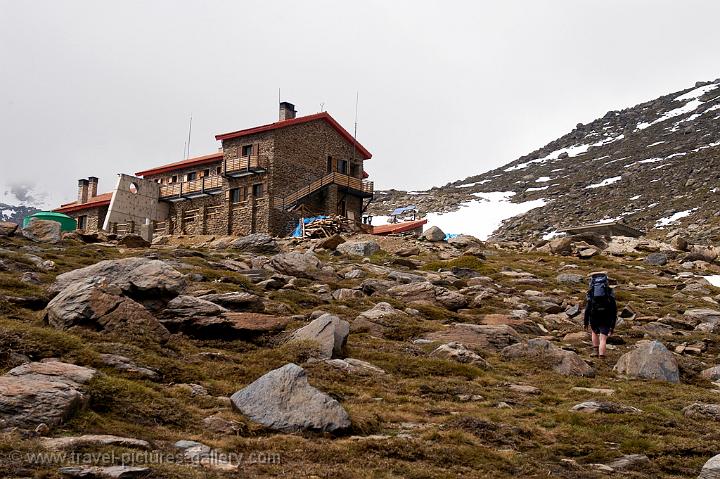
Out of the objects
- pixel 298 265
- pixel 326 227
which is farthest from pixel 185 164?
pixel 298 265

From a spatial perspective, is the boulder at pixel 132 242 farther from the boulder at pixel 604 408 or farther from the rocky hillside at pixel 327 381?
the boulder at pixel 604 408

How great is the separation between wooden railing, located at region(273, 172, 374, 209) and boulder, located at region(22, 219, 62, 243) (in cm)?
2172

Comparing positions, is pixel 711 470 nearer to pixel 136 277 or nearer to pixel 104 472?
pixel 104 472

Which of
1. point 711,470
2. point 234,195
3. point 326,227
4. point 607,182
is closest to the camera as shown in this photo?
point 711,470

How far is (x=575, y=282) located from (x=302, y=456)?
73.3 ft

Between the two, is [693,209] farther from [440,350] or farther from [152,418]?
[152,418]

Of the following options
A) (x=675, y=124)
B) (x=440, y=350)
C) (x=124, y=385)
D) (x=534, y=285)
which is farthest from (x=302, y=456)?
(x=675, y=124)

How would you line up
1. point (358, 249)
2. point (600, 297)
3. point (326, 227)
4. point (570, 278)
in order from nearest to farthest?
point (600, 297), point (570, 278), point (358, 249), point (326, 227)

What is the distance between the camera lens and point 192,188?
184 ft

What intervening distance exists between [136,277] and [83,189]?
53.4 m

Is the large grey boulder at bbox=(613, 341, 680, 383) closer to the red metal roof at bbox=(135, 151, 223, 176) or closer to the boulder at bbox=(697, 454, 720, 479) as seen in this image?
the boulder at bbox=(697, 454, 720, 479)

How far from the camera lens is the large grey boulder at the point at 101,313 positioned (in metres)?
12.5

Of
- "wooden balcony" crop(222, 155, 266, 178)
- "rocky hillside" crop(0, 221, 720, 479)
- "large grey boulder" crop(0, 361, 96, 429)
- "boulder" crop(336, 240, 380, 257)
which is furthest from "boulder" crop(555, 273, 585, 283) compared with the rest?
"wooden balcony" crop(222, 155, 266, 178)

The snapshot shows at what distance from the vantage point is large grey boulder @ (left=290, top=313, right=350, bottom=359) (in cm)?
1342
